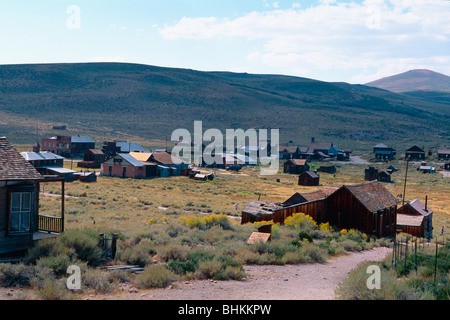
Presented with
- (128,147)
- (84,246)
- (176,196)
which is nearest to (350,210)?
(84,246)

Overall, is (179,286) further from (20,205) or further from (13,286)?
(20,205)

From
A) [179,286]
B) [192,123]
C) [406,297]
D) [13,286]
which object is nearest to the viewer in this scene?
[406,297]

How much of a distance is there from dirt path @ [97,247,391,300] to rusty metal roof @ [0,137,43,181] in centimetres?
588

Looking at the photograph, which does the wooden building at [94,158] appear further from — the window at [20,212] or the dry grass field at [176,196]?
the window at [20,212]

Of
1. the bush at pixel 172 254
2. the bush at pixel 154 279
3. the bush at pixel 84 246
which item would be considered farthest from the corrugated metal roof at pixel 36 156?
the bush at pixel 154 279

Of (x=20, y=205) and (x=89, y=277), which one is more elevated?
(x=20, y=205)

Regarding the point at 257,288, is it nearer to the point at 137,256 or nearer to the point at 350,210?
the point at 137,256

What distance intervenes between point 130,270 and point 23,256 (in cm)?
362

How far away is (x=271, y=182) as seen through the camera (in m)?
63.0

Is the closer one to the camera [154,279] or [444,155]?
[154,279]

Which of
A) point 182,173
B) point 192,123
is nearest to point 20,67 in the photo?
point 192,123

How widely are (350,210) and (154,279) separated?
608 inches

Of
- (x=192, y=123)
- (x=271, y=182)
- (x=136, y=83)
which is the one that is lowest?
(x=271, y=182)

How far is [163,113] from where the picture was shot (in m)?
159
